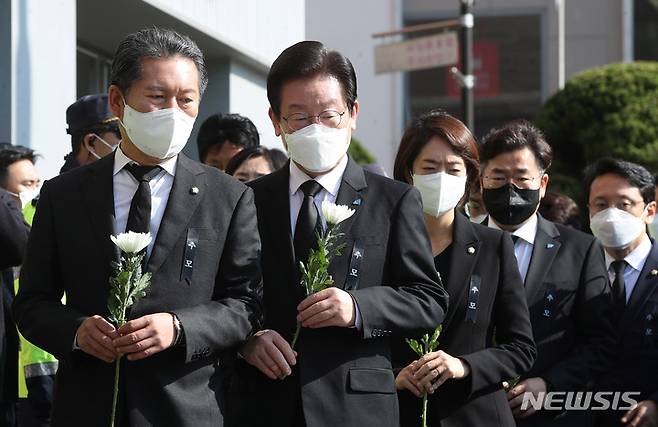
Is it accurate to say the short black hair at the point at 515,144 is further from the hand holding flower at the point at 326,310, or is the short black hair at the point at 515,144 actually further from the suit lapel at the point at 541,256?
the hand holding flower at the point at 326,310

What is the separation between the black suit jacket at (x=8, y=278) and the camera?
520cm

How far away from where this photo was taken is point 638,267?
5.74 m

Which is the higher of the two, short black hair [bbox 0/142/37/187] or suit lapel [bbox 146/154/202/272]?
short black hair [bbox 0/142/37/187]

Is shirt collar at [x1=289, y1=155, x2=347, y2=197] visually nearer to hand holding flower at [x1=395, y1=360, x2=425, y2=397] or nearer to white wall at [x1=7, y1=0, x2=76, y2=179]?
hand holding flower at [x1=395, y1=360, x2=425, y2=397]

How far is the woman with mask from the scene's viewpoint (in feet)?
14.2

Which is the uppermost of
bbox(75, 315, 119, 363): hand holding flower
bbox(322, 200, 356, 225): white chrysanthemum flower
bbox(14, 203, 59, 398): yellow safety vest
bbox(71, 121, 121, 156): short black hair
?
bbox(71, 121, 121, 156): short black hair

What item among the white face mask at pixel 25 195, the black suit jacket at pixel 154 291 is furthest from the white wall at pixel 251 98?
the black suit jacket at pixel 154 291

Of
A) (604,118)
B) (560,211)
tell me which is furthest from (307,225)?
(604,118)

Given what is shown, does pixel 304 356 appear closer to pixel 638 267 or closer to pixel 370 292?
pixel 370 292

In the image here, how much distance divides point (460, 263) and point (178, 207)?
1274mm

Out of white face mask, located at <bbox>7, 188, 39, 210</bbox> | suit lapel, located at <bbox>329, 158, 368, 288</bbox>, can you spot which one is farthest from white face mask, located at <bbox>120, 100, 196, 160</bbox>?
white face mask, located at <bbox>7, 188, 39, 210</bbox>

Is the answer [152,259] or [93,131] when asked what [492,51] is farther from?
[152,259]

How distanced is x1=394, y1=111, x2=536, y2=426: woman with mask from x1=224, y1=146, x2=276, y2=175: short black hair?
5.05 feet

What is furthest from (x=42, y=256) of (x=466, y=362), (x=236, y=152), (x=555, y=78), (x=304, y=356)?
(x=555, y=78)
